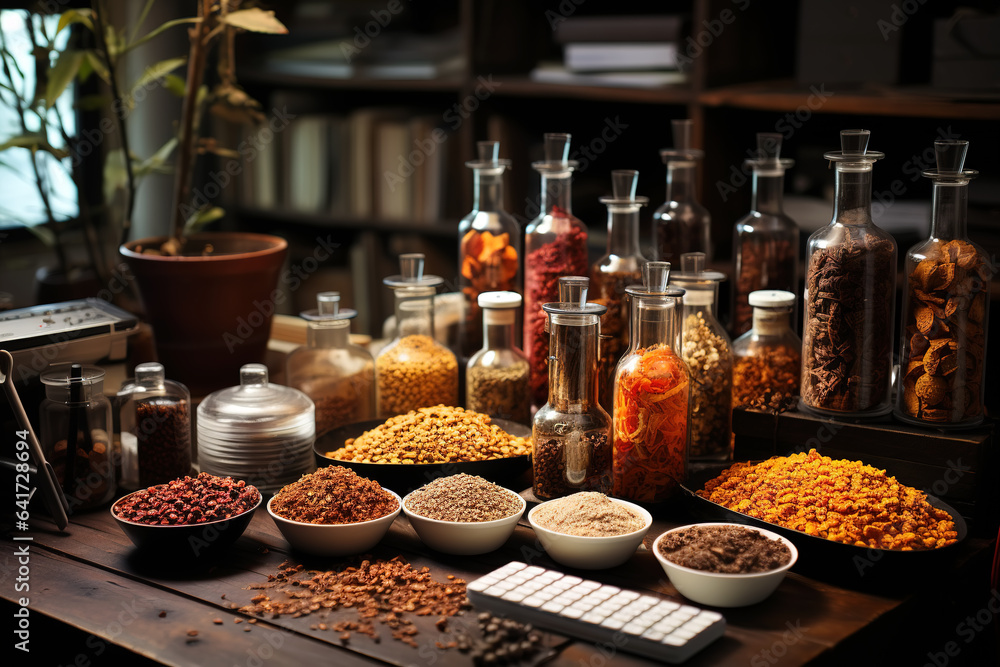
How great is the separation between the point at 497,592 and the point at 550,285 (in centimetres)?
68

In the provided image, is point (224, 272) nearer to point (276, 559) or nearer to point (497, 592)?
point (276, 559)

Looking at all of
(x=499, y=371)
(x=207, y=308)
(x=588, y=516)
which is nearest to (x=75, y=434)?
(x=207, y=308)

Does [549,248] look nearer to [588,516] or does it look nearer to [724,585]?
[588,516]

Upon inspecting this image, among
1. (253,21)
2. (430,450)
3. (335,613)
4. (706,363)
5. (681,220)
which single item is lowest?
(335,613)

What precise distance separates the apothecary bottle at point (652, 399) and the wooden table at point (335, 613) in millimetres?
73

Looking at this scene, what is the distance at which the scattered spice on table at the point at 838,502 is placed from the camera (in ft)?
4.07

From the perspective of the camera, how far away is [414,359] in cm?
171

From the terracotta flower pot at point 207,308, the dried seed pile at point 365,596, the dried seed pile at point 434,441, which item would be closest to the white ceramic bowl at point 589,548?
the dried seed pile at point 365,596

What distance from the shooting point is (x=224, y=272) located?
69.4 inches

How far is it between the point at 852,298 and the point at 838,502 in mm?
307

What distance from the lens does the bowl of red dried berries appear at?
127 centimetres

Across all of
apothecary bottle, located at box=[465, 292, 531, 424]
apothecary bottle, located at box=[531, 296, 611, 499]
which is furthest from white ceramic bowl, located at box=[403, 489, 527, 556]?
apothecary bottle, located at box=[465, 292, 531, 424]

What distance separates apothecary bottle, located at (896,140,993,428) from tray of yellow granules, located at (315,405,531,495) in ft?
1.92

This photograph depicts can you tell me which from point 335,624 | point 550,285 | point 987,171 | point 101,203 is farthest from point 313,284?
point 335,624
